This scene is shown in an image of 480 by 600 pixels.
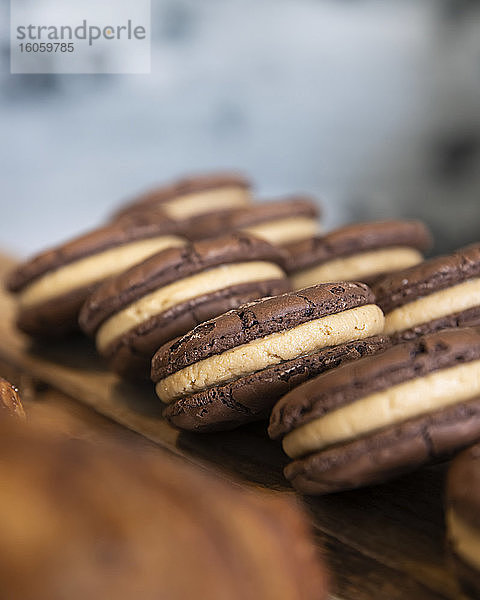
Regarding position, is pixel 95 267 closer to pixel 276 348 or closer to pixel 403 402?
pixel 276 348

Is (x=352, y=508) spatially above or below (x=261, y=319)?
below

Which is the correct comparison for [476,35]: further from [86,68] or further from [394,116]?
[86,68]

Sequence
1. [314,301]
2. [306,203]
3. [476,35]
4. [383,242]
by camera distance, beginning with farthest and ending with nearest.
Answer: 1. [476,35]
2. [306,203]
3. [383,242]
4. [314,301]

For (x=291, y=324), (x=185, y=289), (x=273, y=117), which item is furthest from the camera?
(x=273, y=117)

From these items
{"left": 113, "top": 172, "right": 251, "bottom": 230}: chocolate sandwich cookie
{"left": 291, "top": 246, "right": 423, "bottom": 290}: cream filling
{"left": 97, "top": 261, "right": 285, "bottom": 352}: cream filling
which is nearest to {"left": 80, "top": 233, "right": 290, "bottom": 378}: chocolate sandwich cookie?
{"left": 97, "top": 261, "right": 285, "bottom": 352}: cream filling

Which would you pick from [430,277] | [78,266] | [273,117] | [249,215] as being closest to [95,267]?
[78,266]

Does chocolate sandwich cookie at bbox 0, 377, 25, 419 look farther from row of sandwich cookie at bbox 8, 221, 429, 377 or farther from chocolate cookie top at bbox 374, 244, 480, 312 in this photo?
chocolate cookie top at bbox 374, 244, 480, 312

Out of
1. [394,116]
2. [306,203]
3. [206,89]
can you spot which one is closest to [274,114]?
[206,89]
